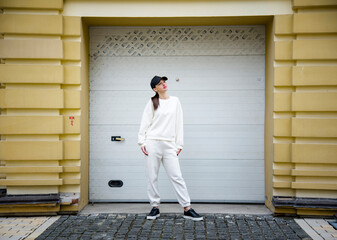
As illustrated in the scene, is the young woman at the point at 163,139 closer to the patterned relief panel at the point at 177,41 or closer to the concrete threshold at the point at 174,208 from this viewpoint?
the concrete threshold at the point at 174,208

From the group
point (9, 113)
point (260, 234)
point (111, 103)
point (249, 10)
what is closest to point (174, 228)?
point (260, 234)

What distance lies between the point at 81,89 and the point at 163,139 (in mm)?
1506

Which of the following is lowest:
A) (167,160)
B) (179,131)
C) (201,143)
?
(167,160)

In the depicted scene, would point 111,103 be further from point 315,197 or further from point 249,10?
point 315,197

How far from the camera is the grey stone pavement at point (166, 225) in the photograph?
507 centimetres

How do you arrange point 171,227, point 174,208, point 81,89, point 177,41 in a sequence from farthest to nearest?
point 177,41 → point 174,208 → point 81,89 → point 171,227

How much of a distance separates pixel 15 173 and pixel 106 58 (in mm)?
2328

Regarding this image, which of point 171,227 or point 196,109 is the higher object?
point 196,109

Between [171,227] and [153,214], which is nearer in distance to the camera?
[171,227]

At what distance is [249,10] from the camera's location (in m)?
6.05

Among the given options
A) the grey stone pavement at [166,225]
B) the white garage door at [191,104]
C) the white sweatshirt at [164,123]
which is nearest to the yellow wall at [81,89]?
the grey stone pavement at [166,225]

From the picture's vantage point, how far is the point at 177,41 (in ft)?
21.9

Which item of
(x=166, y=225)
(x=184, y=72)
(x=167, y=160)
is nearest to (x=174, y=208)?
(x=166, y=225)

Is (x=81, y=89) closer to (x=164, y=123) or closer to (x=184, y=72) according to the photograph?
(x=164, y=123)
